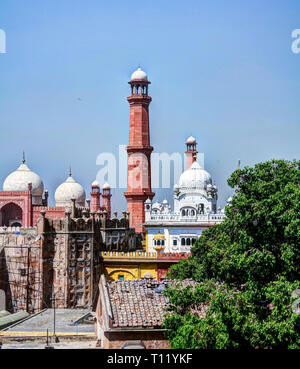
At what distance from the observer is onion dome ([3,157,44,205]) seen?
50.1 m

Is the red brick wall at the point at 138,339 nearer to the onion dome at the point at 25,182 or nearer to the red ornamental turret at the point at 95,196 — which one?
the onion dome at the point at 25,182

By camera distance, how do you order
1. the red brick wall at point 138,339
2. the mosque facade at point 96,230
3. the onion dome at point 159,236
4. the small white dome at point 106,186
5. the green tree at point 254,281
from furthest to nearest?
the small white dome at point 106,186
the onion dome at point 159,236
the mosque facade at point 96,230
the red brick wall at point 138,339
the green tree at point 254,281

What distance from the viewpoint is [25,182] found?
165 ft

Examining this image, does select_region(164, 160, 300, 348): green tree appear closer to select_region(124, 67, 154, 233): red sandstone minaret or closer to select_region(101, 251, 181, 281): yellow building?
select_region(101, 251, 181, 281): yellow building

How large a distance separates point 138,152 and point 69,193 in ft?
29.8

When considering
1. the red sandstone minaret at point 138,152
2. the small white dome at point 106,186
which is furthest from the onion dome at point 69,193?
the red sandstone minaret at point 138,152

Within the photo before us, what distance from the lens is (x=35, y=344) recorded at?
839 inches

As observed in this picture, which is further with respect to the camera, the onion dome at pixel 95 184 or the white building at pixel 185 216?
the onion dome at pixel 95 184

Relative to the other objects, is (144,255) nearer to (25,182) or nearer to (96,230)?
(96,230)

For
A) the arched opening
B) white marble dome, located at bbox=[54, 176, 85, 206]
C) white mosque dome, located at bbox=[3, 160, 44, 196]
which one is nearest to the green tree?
the arched opening

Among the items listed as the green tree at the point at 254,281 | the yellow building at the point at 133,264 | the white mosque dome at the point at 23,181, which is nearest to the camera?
the green tree at the point at 254,281

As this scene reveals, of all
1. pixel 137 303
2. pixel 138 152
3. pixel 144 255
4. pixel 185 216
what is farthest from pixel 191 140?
pixel 137 303

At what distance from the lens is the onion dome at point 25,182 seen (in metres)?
50.1

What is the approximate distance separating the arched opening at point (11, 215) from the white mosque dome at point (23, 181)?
145 centimetres
